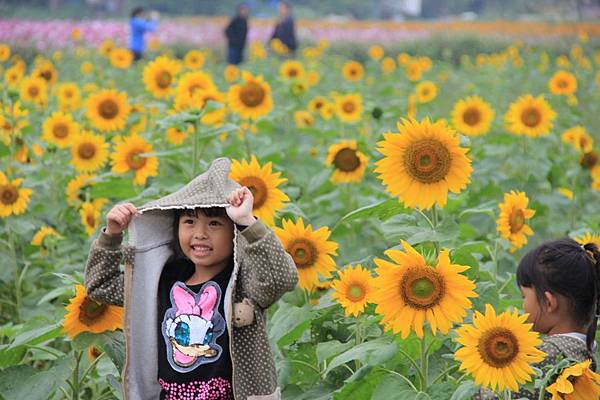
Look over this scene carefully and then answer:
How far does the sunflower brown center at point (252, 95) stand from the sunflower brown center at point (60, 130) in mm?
822

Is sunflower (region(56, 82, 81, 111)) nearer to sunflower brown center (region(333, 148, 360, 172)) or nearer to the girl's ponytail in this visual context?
sunflower brown center (region(333, 148, 360, 172))

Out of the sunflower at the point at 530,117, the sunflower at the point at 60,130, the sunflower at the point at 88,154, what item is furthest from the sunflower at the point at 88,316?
the sunflower at the point at 530,117

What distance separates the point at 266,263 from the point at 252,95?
2.37m

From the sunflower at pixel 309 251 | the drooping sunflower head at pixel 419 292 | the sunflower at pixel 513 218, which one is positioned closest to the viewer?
the drooping sunflower head at pixel 419 292

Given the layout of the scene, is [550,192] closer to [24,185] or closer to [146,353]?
[24,185]

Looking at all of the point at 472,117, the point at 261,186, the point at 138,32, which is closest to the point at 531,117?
the point at 472,117

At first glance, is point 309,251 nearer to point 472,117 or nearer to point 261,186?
point 261,186

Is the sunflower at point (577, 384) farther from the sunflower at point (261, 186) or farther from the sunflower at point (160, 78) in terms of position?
the sunflower at point (160, 78)

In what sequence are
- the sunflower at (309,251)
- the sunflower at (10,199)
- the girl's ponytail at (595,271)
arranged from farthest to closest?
the sunflower at (10,199) < the sunflower at (309,251) < the girl's ponytail at (595,271)

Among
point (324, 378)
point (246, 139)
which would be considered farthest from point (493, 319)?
point (246, 139)

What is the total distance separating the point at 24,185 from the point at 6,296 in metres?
0.47

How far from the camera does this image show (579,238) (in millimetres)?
3326

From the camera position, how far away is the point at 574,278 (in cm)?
273

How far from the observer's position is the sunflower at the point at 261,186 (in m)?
3.18
